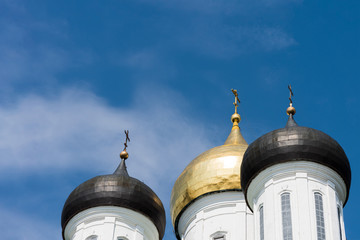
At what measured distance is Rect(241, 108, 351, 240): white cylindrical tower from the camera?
920 inches

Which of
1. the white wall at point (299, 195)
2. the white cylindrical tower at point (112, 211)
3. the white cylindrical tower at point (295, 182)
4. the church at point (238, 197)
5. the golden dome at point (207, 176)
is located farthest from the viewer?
the golden dome at point (207, 176)

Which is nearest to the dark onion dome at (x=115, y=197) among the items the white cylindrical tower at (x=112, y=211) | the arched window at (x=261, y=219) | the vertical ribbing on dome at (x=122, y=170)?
the white cylindrical tower at (x=112, y=211)

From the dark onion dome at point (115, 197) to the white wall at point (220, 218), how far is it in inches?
43.7

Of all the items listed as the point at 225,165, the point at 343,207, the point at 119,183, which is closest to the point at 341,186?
the point at 343,207

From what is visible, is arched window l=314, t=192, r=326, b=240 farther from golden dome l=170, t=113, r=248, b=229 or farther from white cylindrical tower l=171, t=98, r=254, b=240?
golden dome l=170, t=113, r=248, b=229

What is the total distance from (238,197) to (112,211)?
152 inches

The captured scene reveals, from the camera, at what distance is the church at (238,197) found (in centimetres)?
2372

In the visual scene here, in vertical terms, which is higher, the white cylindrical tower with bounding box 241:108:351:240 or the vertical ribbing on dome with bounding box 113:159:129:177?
the vertical ribbing on dome with bounding box 113:159:129:177

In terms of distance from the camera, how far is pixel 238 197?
28.0 meters

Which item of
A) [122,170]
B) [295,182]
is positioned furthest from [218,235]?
[295,182]

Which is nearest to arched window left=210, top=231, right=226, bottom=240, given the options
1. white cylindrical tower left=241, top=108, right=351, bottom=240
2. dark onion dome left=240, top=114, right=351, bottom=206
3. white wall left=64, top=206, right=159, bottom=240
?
white wall left=64, top=206, right=159, bottom=240

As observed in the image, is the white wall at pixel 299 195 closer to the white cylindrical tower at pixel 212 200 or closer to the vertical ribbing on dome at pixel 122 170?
the white cylindrical tower at pixel 212 200

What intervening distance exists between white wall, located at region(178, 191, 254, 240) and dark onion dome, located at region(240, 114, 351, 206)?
8.63 feet

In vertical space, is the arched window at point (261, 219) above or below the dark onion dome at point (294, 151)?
below
